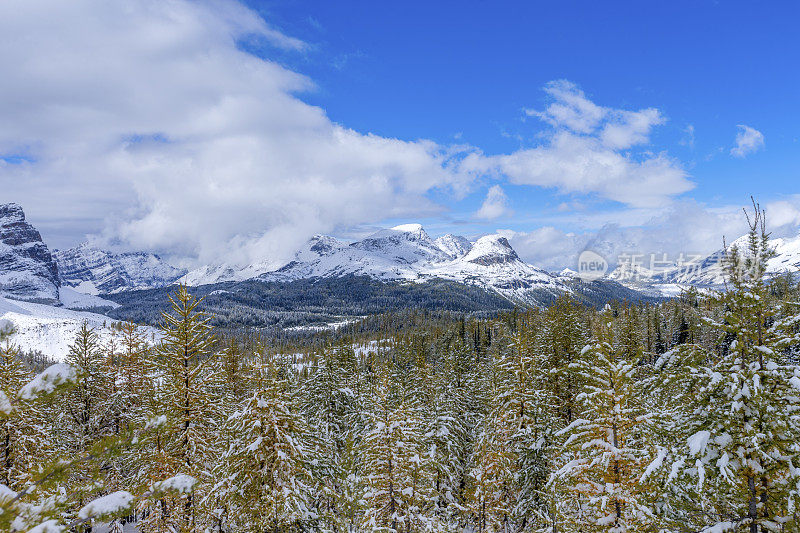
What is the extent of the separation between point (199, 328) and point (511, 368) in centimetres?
1703

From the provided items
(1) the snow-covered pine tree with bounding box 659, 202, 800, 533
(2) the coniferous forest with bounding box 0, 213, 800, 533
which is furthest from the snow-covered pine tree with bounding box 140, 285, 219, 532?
(1) the snow-covered pine tree with bounding box 659, 202, 800, 533

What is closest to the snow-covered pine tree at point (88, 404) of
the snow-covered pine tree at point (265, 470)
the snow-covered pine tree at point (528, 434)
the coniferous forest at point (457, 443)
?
the coniferous forest at point (457, 443)

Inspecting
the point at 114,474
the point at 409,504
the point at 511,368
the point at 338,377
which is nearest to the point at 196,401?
the point at 409,504

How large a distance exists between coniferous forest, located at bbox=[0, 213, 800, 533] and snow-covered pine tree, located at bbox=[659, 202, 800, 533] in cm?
6

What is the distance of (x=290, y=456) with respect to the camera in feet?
57.5

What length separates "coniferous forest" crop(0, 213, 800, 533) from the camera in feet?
32.1

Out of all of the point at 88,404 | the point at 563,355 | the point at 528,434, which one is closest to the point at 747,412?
the point at 528,434

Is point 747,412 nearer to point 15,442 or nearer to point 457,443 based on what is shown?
point 457,443

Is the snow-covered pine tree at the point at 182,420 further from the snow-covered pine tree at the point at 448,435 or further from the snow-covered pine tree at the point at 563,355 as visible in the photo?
the snow-covered pine tree at the point at 563,355

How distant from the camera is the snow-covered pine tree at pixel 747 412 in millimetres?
10744

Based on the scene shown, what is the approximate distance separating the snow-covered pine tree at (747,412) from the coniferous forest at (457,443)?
57 mm

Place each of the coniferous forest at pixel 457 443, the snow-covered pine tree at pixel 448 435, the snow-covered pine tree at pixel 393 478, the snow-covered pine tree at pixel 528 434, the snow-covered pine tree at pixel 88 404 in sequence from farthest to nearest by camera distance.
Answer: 1. the snow-covered pine tree at pixel 88 404
2. the snow-covered pine tree at pixel 448 435
3. the snow-covered pine tree at pixel 528 434
4. the snow-covered pine tree at pixel 393 478
5. the coniferous forest at pixel 457 443

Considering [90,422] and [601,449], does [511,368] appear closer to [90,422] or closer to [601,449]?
[601,449]

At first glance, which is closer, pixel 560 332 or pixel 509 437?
pixel 509 437
